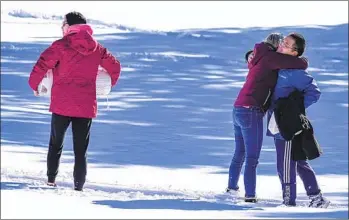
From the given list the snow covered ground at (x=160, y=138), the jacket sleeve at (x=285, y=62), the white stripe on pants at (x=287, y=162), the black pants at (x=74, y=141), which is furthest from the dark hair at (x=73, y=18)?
the white stripe on pants at (x=287, y=162)

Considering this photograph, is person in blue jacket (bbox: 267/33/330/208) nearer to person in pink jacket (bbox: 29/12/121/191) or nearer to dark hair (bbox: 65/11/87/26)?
person in pink jacket (bbox: 29/12/121/191)

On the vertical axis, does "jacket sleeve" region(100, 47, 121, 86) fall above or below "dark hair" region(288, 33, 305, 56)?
below

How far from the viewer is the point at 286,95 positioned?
6.60 m

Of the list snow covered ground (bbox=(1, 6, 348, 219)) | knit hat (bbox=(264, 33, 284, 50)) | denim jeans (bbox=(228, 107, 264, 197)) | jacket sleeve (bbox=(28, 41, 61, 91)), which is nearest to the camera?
snow covered ground (bbox=(1, 6, 348, 219))

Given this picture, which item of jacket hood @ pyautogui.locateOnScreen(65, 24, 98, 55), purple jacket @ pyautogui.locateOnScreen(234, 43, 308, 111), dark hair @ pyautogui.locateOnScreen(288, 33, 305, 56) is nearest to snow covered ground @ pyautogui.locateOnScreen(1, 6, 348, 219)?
purple jacket @ pyautogui.locateOnScreen(234, 43, 308, 111)

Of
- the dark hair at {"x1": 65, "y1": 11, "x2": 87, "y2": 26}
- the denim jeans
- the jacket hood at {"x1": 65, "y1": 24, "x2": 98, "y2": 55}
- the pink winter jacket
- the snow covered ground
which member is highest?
the dark hair at {"x1": 65, "y1": 11, "x2": 87, "y2": 26}

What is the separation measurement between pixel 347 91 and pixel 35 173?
1041cm

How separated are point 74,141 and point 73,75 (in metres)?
0.53

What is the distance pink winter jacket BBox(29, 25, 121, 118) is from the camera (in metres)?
6.50

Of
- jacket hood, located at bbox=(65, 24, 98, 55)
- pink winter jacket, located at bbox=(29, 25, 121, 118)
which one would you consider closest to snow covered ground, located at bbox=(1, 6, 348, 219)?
pink winter jacket, located at bbox=(29, 25, 121, 118)

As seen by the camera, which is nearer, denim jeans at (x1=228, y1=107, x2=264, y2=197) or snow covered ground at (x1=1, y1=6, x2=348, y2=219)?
snow covered ground at (x1=1, y1=6, x2=348, y2=219)

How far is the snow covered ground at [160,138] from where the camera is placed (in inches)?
227

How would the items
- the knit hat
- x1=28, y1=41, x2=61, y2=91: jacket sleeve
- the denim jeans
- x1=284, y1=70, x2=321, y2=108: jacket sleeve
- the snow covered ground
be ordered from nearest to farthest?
the snow covered ground < x1=28, y1=41, x2=61, y2=91: jacket sleeve < x1=284, y1=70, x2=321, y2=108: jacket sleeve < the denim jeans < the knit hat

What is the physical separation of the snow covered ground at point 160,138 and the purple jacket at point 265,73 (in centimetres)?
78
